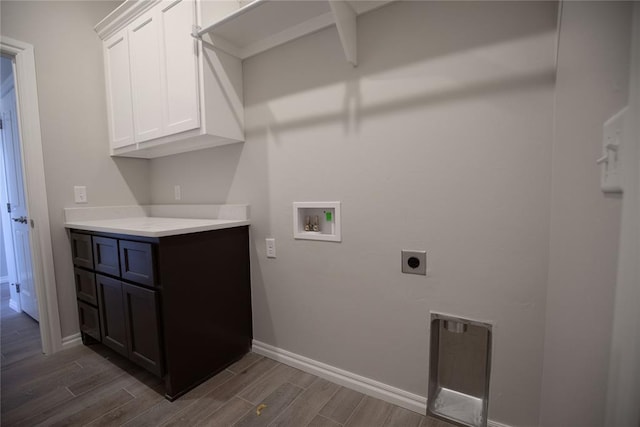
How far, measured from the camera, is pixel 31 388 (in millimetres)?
1530

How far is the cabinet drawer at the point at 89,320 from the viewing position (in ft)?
6.04

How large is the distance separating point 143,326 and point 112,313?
400mm

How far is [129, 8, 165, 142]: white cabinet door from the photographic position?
1732 millimetres

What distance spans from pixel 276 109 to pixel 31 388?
84.1 inches

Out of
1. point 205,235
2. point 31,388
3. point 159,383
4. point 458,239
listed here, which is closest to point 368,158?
point 458,239

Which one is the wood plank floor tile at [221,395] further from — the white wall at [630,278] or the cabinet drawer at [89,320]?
the white wall at [630,278]

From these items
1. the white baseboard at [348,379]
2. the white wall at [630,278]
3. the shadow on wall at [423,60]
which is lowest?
the white baseboard at [348,379]

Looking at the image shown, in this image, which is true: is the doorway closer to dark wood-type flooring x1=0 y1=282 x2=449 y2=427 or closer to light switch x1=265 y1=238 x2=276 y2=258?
dark wood-type flooring x1=0 y1=282 x2=449 y2=427

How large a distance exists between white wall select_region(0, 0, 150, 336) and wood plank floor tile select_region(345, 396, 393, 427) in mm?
2140

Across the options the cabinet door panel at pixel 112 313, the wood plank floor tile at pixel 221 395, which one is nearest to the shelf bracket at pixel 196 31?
the cabinet door panel at pixel 112 313

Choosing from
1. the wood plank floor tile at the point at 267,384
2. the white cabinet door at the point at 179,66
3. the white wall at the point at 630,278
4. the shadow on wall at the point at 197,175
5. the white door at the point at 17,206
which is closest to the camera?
the white wall at the point at 630,278

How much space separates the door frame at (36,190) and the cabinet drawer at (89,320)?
129mm

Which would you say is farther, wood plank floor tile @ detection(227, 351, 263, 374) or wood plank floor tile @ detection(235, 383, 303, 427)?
wood plank floor tile @ detection(227, 351, 263, 374)

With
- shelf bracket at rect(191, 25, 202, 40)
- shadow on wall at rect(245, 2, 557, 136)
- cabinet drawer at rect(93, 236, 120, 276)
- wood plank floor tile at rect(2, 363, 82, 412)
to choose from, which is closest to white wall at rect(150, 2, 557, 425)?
shadow on wall at rect(245, 2, 557, 136)
